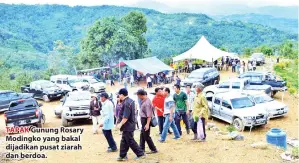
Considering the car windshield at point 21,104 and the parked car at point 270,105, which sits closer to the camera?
the car windshield at point 21,104

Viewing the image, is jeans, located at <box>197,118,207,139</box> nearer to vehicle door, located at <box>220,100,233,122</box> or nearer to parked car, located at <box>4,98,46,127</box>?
vehicle door, located at <box>220,100,233,122</box>

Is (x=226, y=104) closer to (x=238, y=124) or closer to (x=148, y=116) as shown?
(x=238, y=124)

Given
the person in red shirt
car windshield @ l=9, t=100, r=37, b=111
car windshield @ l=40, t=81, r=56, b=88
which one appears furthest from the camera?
car windshield @ l=40, t=81, r=56, b=88

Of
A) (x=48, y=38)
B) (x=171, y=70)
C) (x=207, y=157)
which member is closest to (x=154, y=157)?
(x=207, y=157)

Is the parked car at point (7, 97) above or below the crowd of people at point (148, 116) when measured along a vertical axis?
below

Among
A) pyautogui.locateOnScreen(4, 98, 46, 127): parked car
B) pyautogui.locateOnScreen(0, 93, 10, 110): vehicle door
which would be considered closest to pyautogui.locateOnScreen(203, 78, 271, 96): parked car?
pyautogui.locateOnScreen(4, 98, 46, 127): parked car

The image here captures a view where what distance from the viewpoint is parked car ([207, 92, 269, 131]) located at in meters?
14.1

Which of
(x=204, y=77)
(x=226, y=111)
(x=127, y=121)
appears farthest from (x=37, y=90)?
(x=127, y=121)

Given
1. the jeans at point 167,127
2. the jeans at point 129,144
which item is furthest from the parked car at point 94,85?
the jeans at point 129,144

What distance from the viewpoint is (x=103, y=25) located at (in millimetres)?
36000

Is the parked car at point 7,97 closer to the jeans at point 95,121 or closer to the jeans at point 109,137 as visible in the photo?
the jeans at point 95,121

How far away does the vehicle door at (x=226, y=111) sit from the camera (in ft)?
48.6

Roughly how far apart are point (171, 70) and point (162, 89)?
806 inches

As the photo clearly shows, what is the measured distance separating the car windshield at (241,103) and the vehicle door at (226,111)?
0.23 metres
